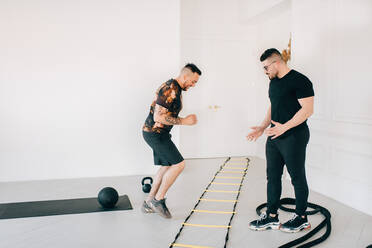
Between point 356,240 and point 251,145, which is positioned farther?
point 251,145

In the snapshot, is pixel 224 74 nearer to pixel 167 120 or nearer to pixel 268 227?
pixel 167 120

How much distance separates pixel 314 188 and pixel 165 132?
2.26 meters

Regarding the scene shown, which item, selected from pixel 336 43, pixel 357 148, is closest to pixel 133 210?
pixel 357 148

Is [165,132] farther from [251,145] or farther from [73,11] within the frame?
[251,145]

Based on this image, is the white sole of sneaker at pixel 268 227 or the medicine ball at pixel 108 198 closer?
the white sole of sneaker at pixel 268 227

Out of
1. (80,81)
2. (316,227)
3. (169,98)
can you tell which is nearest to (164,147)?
(169,98)

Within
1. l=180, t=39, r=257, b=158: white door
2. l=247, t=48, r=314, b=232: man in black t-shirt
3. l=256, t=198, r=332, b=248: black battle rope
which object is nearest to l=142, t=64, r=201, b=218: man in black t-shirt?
l=247, t=48, r=314, b=232: man in black t-shirt

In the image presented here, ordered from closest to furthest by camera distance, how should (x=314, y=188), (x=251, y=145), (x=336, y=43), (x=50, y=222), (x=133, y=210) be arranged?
(x=50, y=222), (x=133, y=210), (x=336, y=43), (x=314, y=188), (x=251, y=145)

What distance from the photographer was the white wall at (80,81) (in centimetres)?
514

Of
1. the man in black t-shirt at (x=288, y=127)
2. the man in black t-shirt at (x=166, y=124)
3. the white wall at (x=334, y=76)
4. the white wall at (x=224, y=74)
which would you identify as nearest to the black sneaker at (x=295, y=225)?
the man in black t-shirt at (x=288, y=127)

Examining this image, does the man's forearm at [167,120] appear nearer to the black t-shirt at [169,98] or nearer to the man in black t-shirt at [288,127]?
the black t-shirt at [169,98]

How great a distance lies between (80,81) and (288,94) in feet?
10.9

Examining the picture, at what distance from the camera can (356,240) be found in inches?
123

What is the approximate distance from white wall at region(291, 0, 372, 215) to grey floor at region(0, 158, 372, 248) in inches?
11.0
